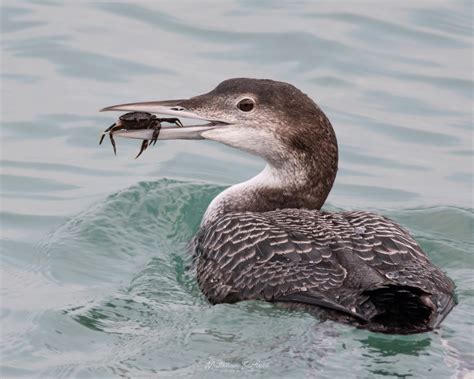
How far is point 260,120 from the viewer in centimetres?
890

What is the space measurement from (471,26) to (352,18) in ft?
4.77

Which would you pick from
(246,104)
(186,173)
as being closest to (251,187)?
(246,104)

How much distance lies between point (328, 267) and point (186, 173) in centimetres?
393

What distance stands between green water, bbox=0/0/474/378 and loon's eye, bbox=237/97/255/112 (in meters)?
1.22

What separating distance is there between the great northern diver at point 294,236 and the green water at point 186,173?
0.16m

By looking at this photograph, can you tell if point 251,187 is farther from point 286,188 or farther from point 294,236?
point 294,236

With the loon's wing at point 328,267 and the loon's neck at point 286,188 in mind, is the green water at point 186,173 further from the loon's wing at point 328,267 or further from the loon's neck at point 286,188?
the loon's neck at point 286,188

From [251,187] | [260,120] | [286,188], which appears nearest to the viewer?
[260,120]

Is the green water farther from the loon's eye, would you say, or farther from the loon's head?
the loon's eye

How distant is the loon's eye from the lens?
8.90 meters

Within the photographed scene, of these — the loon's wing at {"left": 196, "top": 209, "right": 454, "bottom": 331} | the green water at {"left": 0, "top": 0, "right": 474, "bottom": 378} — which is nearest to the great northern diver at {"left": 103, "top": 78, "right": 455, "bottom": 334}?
the loon's wing at {"left": 196, "top": 209, "right": 454, "bottom": 331}

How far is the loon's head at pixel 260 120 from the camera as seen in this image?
886 cm

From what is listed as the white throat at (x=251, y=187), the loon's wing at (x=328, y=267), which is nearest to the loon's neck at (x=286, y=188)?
the white throat at (x=251, y=187)

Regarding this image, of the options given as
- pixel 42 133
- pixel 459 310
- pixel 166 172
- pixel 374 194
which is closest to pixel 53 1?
pixel 42 133
